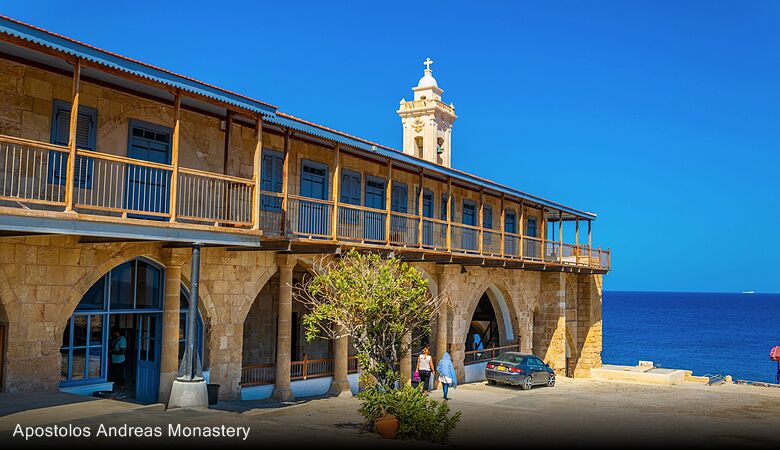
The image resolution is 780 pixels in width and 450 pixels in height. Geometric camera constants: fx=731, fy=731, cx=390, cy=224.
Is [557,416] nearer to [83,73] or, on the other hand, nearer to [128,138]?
[128,138]

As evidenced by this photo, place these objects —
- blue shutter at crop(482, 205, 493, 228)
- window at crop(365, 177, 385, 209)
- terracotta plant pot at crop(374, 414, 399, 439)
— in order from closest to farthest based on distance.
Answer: terracotta plant pot at crop(374, 414, 399, 439)
window at crop(365, 177, 385, 209)
blue shutter at crop(482, 205, 493, 228)

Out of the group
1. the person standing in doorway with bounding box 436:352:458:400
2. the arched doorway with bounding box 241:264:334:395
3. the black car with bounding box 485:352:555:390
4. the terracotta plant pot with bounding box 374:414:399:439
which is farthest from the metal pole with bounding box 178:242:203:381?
the black car with bounding box 485:352:555:390

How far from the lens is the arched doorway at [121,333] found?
15.3 metres

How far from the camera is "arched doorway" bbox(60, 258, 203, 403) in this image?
50.1ft

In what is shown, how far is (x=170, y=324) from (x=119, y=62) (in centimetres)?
611

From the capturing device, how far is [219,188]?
58.1 feet

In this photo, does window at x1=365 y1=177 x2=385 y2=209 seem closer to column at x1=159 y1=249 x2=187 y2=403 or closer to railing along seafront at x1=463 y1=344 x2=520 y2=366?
railing along seafront at x1=463 y1=344 x2=520 y2=366

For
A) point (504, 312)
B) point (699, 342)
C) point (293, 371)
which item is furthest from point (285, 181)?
point (699, 342)

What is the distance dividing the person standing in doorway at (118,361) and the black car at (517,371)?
13.8 metres

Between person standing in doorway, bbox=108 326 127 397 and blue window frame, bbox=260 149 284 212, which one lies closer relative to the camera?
person standing in doorway, bbox=108 326 127 397

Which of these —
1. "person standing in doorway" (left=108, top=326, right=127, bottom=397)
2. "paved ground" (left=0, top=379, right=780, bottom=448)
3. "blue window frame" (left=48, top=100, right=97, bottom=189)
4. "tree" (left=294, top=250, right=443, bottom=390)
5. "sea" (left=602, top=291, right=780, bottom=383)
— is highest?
"blue window frame" (left=48, top=100, right=97, bottom=189)

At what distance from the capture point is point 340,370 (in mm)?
21094

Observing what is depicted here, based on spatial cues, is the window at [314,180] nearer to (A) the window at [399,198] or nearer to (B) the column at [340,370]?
(A) the window at [399,198]

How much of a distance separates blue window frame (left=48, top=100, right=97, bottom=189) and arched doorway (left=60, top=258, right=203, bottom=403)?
238 cm
